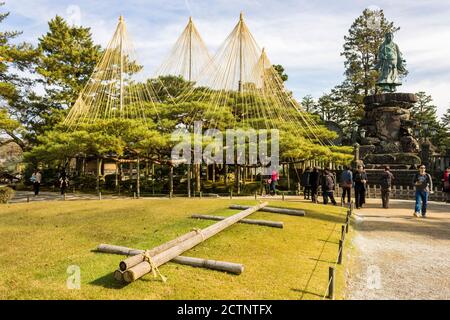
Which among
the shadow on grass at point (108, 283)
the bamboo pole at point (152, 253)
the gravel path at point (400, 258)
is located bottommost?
the gravel path at point (400, 258)

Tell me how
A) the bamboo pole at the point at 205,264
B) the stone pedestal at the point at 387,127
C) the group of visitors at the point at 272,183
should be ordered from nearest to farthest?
the bamboo pole at the point at 205,264
the group of visitors at the point at 272,183
the stone pedestal at the point at 387,127

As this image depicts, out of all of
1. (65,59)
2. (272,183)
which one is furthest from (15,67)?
(272,183)

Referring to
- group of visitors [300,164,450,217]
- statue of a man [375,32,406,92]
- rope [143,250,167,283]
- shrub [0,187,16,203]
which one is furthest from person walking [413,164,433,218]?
statue of a man [375,32,406,92]

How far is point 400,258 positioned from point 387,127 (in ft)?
78.3

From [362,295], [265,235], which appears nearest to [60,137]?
[265,235]

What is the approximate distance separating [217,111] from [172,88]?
8440 millimetres

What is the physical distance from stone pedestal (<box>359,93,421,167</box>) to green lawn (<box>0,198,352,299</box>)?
17.9 m

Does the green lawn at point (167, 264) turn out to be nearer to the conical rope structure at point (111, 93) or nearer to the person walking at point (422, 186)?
the person walking at point (422, 186)

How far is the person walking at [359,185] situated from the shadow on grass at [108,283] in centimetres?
1107

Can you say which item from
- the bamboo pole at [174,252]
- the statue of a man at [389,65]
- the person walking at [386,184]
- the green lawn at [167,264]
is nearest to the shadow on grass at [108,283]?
the green lawn at [167,264]

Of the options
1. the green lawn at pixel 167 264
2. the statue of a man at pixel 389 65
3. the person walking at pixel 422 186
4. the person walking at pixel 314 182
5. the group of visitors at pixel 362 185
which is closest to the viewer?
the green lawn at pixel 167 264

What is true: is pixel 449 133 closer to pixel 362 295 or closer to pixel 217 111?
pixel 217 111

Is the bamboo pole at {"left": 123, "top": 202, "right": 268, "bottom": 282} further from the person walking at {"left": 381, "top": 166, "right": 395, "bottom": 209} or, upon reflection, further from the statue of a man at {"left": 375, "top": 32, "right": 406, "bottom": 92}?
the statue of a man at {"left": 375, "top": 32, "right": 406, "bottom": 92}

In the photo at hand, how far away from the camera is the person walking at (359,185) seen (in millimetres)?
13406
